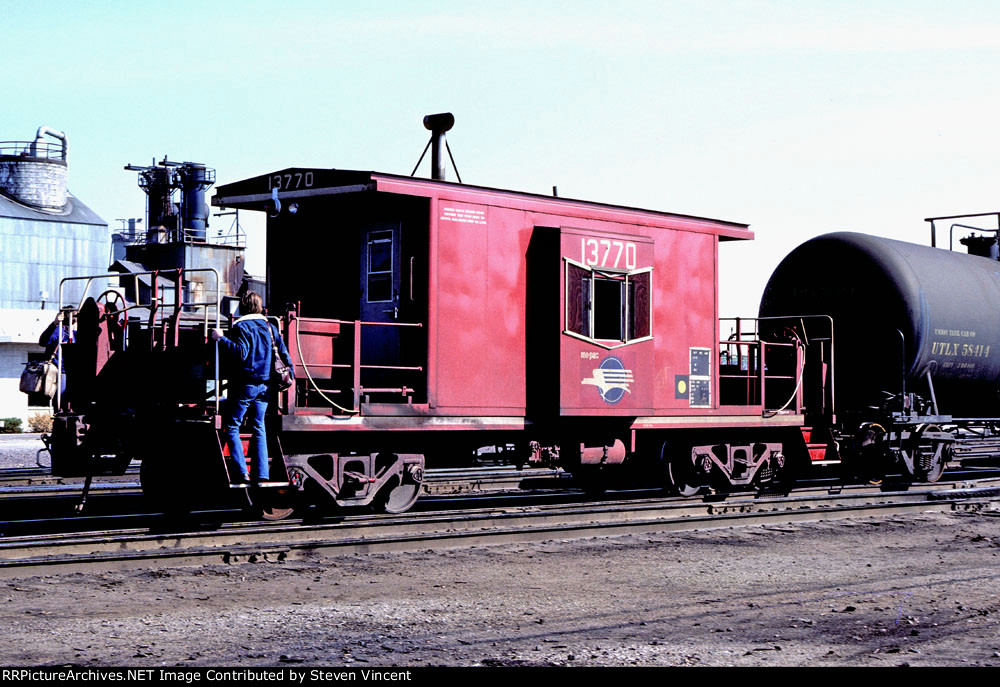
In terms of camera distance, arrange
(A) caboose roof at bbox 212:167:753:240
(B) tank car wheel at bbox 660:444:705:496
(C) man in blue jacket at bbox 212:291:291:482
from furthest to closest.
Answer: (B) tank car wheel at bbox 660:444:705:496, (A) caboose roof at bbox 212:167:753:240, (C) man in blue jacket at bbox 212:291:291:482

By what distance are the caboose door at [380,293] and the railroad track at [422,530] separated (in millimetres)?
1830

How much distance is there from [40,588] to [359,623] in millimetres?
2801

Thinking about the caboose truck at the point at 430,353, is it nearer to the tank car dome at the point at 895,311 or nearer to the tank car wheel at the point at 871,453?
the tank car wheel at the point at 871,453

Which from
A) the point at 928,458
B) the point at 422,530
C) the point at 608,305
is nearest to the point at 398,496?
the point at 422,530

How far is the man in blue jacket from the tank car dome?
9392 millimetres

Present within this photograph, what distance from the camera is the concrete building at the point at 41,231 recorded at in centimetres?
5406

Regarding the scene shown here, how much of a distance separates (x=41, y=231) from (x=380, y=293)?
47943 millimetres

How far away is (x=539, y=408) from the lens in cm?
1310

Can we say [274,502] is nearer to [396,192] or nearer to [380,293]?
[380,293]

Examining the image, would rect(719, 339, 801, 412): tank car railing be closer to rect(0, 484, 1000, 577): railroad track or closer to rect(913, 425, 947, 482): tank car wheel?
rect(0, 484, 1000, 577): railroad track

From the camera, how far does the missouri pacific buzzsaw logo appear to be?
43.1 ft

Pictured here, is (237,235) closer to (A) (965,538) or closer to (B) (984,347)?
(B) (984,347)

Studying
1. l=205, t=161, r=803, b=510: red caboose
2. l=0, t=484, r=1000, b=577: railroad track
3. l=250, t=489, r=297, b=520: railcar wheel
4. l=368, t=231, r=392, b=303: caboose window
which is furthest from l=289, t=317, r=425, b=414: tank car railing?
l=0, t=484, r=1000, b=577: railroad track

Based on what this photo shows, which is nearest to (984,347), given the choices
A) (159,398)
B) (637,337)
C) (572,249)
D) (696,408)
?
(696,408)
